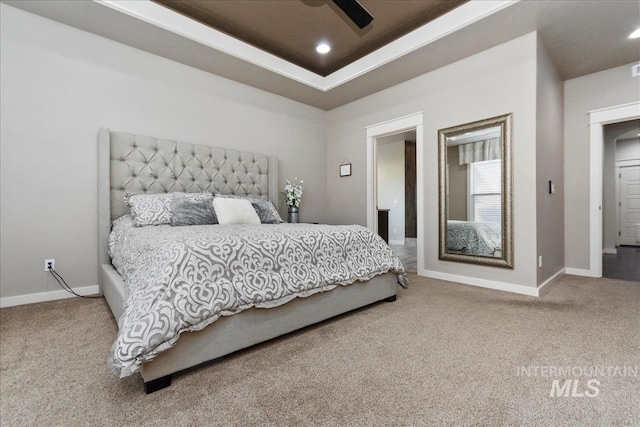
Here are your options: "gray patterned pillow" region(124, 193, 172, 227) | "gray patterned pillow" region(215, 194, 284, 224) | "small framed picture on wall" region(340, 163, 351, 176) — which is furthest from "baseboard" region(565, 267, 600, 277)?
"gray patterned pillow" region(124, 193, 172, 227)

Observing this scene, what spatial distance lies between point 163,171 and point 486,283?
12.0 ft

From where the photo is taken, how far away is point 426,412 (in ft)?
3.82

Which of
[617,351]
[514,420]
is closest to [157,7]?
[514,420]

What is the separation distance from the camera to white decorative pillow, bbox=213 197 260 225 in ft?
8.64

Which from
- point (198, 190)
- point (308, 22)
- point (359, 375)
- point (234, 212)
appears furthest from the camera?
point (198, 190)

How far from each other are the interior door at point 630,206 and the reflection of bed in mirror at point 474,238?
6.45m

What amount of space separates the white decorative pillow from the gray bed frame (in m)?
0.81

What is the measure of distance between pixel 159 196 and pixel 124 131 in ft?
2.85

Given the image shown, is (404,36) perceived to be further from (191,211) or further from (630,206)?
(630,206)

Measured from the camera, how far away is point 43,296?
2.53 m

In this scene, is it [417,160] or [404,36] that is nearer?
[404,36]

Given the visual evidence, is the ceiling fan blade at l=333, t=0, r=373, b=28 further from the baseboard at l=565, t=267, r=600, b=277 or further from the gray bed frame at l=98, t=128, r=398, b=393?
the baseboard at l=565, t=267, r=600, b=277

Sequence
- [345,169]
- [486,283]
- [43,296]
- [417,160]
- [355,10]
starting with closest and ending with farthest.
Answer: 1. [355,10]
2. [43,296]
3. [486,283]
4. [417,160]
5. [345,169]

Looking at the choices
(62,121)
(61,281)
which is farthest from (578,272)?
(62,121)
